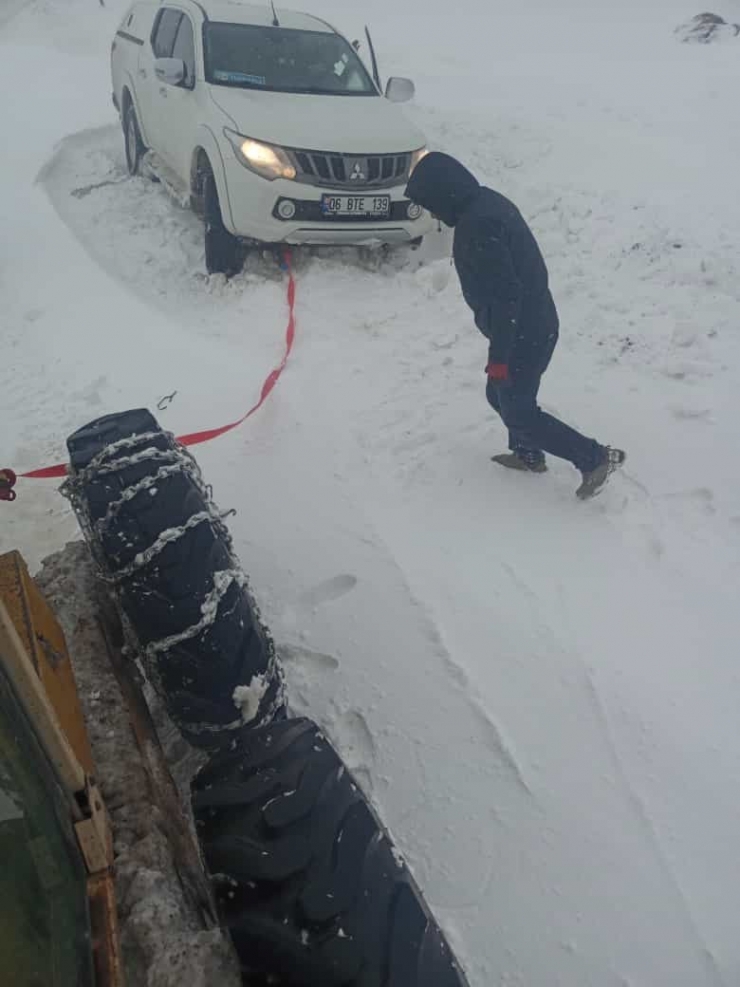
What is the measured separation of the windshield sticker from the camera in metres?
6.77

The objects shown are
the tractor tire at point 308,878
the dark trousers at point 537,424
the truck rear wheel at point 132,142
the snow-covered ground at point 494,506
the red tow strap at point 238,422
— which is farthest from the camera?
the truck rear wheel at point 132,142

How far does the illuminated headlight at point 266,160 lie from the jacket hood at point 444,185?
8.55 feet

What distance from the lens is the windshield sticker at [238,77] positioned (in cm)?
677

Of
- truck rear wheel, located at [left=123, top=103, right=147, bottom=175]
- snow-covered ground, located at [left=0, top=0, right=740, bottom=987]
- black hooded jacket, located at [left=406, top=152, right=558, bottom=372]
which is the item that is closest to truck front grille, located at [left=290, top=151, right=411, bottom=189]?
snow-covered ground, located at [left=0, top=0, right=740, bottom=987]

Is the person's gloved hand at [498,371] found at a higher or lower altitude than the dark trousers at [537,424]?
higher

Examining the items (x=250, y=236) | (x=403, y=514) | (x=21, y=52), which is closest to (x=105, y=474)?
(x=403, y=514)

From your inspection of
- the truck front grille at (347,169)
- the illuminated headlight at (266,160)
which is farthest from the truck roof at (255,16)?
the truck front grille at (347,169)

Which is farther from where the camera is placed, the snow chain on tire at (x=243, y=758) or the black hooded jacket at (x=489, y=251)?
the black hooded jacket at (x=489, y=251)

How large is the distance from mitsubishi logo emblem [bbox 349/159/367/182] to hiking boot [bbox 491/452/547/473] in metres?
3.03

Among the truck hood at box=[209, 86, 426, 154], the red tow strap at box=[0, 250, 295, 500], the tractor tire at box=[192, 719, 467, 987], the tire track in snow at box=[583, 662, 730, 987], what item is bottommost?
the tire track in snow at box=[583, 662, 730, 987]

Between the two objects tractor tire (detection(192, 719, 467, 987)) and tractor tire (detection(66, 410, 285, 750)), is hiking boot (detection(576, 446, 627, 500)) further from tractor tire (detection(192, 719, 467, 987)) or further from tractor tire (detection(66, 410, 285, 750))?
tractor tire (detection(192, 719, 467, 987))

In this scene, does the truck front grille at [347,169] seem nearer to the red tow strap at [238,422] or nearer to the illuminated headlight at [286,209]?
the illuminated headlight at [286,209]

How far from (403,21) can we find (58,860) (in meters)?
18.5

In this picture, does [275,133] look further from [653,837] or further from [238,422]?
[653,837]
